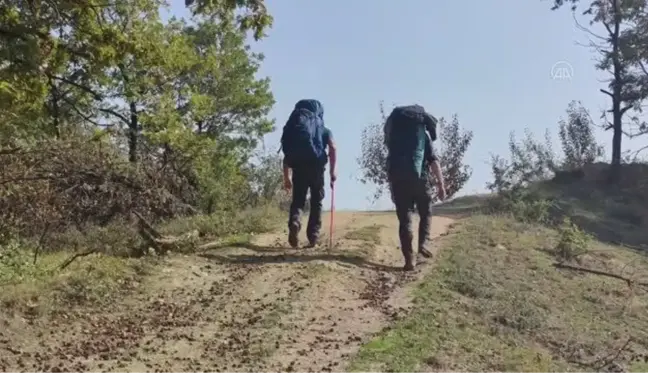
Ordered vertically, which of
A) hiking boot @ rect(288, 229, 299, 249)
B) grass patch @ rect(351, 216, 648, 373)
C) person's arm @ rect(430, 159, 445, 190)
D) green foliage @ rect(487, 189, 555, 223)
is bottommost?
grass patch @ rect(351, 216, 648, 373)

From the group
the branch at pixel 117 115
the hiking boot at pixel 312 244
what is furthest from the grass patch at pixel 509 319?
the branch at pixel 117 115

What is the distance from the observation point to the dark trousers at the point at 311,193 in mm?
11086

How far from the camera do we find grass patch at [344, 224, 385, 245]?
11965 millimetres

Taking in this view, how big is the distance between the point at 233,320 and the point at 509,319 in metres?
2.89

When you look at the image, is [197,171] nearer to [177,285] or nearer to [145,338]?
[177,285]

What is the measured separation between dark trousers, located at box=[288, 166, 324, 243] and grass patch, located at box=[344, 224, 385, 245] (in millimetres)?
964

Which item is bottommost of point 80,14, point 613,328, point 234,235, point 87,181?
point 613,328

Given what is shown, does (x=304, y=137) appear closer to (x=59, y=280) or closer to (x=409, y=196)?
(x=409, y=196)

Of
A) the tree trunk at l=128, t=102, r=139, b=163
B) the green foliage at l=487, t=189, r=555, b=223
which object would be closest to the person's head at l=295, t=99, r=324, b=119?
the tree trunk at l=128, t=102, r=139, b=163

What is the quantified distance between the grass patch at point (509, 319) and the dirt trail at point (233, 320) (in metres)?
0.41

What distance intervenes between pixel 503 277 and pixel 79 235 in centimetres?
723

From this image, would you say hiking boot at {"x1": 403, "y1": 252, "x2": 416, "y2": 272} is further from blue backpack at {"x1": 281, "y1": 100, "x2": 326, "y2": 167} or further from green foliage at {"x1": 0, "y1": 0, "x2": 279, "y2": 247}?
green foliage at {"x1": 0, "y1": 0, "x2": 279, "y2": 247}

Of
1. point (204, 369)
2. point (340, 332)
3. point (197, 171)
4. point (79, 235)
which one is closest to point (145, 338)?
point (204, 369)

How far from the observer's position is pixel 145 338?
6574mm
